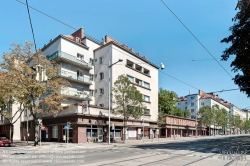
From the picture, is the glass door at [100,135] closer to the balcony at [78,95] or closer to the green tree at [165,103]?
the balcony at [78,95]

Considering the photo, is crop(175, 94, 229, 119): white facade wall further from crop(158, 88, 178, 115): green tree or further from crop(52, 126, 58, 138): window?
crop(52, 126, 58, 138): window

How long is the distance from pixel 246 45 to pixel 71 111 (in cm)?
2311

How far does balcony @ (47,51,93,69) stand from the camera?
3688 cm

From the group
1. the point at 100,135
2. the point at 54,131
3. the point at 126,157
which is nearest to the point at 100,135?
the point at 100,135

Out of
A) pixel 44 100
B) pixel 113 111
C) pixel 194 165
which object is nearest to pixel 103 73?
pixel 113 111

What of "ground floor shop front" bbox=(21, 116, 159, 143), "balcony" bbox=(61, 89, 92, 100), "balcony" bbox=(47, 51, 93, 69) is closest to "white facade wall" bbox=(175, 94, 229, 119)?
"ground floor shop front" bbox=(21, 116, 159, 143)

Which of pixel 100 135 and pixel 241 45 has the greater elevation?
pixel 241 45

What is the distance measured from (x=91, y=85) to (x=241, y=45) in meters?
28.2

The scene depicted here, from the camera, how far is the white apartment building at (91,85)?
33.2 m

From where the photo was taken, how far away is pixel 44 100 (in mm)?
28203

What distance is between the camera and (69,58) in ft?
126

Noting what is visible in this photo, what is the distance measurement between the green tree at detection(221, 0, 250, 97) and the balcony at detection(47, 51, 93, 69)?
2386 centimetres

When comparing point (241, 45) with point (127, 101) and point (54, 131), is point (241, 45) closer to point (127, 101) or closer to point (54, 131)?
point (127, 101)

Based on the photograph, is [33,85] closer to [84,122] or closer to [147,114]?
[84,122]
